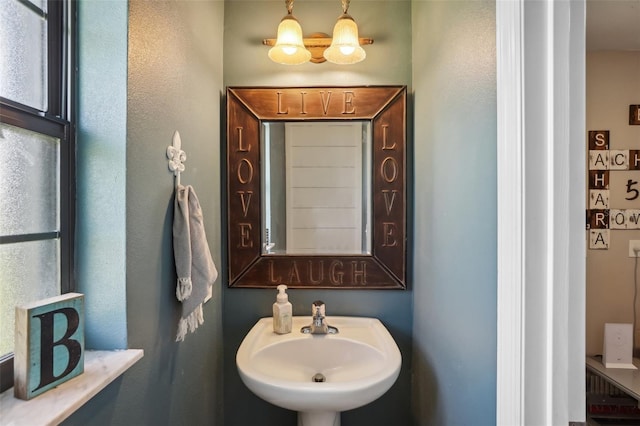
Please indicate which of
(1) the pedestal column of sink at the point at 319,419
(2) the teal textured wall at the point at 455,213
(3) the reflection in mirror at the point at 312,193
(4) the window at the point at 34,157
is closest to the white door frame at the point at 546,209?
(2) the teal textured wall at the point at 455,213

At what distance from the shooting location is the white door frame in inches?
23.9

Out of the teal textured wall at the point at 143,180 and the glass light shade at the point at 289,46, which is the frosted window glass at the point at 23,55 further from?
the glass light shade at the point at 289,46

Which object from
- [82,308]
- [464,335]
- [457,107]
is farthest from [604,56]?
[82,308]

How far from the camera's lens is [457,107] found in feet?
3.06

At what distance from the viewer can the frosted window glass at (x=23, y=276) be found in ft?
2.00

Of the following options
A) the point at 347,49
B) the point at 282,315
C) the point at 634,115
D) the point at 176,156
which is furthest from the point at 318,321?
the point at 634,115

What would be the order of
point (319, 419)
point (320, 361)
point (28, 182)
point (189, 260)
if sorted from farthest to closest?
point (320, 361) → point (319, 419) → point (189, 260) → point (28, 182)

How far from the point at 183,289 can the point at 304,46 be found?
1.07 m

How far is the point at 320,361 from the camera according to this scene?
1239 millimetres

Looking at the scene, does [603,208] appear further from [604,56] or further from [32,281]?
[32,281]

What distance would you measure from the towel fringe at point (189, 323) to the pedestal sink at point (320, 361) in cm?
20

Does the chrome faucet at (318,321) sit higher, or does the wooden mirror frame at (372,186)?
the wooden mirror frame at (372,186)

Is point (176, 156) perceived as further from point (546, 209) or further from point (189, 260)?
point (546, 209)

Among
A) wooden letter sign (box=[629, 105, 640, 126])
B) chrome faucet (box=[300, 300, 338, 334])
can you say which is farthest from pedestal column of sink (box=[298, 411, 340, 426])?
wooden letter sign (box=[629, 105, 640, 126])
